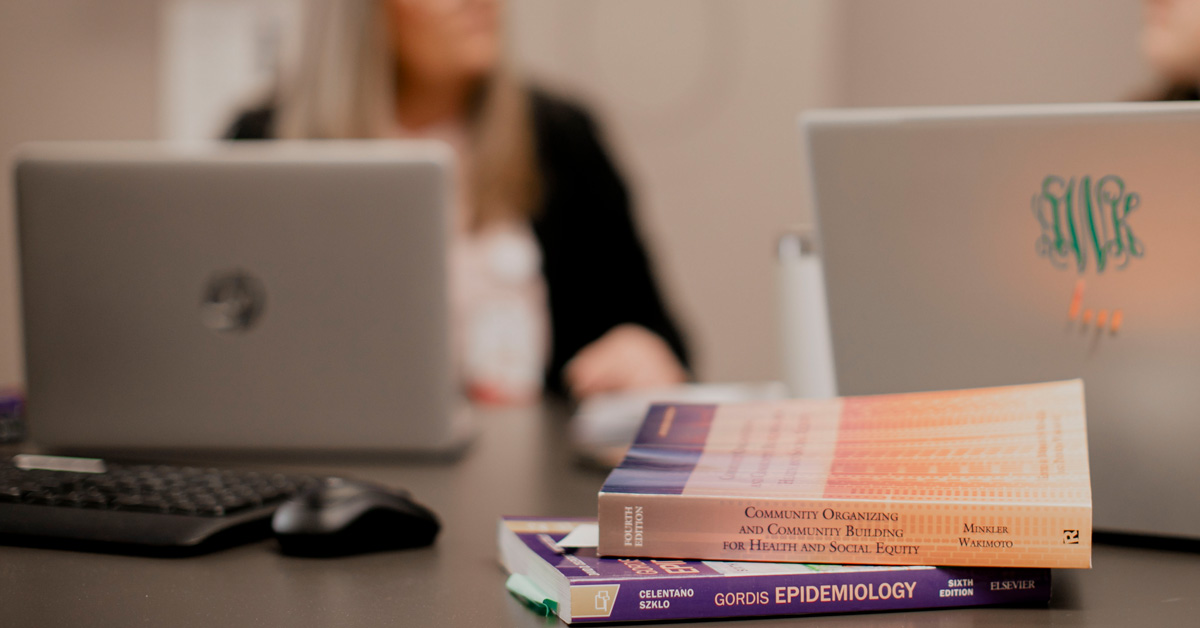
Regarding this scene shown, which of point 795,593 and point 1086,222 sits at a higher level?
point 1086,222

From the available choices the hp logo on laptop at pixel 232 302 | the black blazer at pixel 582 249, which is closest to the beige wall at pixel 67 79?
the black blazer at pixel 582 249

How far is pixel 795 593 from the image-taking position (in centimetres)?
45

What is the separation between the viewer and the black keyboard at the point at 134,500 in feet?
1.91

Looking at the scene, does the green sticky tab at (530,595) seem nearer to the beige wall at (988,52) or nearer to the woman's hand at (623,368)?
the woman's hand at (623,368)

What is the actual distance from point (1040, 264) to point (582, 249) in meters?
1.55

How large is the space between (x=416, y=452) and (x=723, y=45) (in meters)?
2.06

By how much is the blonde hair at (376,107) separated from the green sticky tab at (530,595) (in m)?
1.53

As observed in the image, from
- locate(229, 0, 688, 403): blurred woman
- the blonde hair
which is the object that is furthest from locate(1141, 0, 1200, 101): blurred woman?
the blonde hair

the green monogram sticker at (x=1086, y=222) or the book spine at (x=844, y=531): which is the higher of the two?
the green monogram sticker at (x=1086, y=222)

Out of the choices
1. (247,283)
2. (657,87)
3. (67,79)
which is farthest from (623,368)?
(67,79)

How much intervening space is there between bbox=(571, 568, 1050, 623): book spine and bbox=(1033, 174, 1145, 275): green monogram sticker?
221mm

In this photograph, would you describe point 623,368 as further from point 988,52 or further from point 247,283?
point 988,52

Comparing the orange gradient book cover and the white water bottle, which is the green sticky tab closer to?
the orange gradient book cover

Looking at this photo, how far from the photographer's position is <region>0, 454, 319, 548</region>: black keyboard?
0.58 meters
